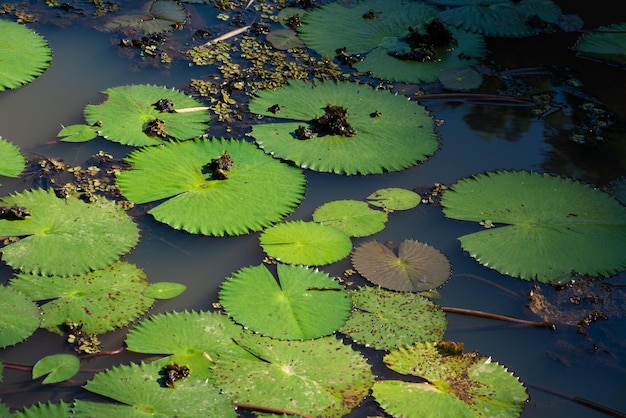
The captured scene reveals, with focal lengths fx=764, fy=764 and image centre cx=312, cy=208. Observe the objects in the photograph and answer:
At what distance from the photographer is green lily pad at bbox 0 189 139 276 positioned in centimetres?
364

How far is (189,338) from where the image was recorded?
3348 millimetres

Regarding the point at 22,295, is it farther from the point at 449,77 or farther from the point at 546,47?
the point at 546,47

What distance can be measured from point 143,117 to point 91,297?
1460 mm

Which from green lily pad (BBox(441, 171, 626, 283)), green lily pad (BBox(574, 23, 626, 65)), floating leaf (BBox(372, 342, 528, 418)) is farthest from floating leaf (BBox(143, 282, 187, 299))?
green lily pad (BBox(574, 23, 626, 65))

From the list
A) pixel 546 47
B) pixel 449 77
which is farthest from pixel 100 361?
pixel 546 47

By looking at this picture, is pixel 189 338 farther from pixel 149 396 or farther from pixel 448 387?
pixel 448 387

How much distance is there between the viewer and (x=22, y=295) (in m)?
3.45

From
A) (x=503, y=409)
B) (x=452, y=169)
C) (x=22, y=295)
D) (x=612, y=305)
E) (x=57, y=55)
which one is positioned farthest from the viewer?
(x=57, y=55)

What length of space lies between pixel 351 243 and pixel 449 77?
6.39 feet

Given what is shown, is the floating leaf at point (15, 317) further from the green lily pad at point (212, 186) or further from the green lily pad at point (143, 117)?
the green lily pad at point (143, 117)

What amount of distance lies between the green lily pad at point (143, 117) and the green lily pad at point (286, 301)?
1.21 metres

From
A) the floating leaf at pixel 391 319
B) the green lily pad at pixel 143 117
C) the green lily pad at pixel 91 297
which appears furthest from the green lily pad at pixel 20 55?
the floating leaf at pixel 391 319

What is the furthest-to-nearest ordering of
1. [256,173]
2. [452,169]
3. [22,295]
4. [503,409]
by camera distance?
1. [452,169]
2. [256,173]
3. [22,295]
4. [503,409]

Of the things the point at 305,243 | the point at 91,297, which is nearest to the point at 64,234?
the point at 91,297
